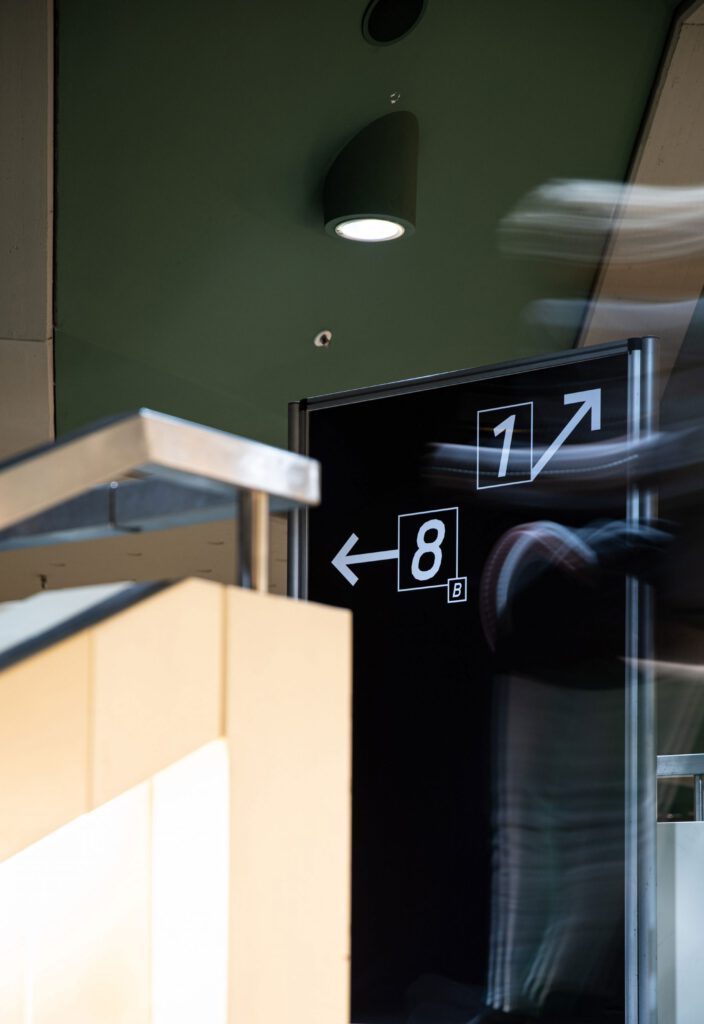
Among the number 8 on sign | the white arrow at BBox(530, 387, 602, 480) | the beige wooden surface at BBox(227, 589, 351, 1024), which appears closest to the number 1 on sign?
the white arrow at BBox(530, 387, 602, 480)

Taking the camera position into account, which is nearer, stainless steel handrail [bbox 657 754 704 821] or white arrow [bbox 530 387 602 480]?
white arrow [bbox 530 387 602 480]

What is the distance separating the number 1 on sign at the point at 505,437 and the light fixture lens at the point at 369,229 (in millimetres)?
1157

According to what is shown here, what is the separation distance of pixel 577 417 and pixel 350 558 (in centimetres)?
64

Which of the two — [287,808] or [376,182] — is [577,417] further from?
[287,808]

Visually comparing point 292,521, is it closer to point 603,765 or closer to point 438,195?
point 603,765

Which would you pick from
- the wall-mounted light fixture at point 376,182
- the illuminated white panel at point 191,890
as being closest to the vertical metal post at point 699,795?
the wall-mounted light fixture at point 376,182

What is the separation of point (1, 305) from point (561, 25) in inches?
74.6

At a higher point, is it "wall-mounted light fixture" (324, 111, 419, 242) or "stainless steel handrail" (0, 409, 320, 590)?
"wall-mounted light fixture" (324, 111, 419, 242)

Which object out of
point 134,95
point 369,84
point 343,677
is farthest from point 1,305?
point 343,677

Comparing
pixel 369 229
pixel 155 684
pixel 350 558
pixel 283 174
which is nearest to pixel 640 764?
pixel 350 558

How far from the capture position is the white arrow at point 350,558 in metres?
2.83

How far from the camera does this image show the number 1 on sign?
2.67m

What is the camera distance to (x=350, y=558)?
2877 millimetres

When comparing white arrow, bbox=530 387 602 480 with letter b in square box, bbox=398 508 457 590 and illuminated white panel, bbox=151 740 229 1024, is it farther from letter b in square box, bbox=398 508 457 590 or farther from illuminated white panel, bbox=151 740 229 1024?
illuminated white panel, bbox=151 740 229 1024
